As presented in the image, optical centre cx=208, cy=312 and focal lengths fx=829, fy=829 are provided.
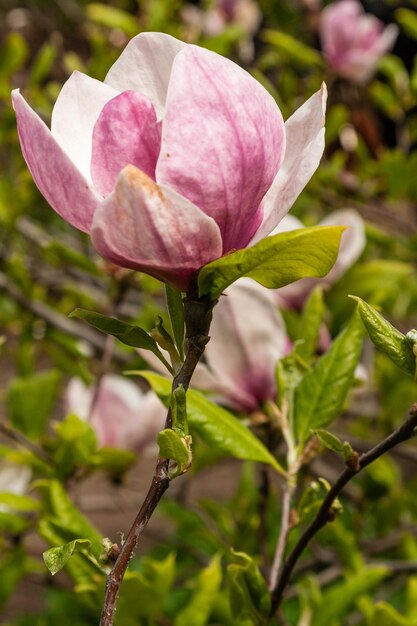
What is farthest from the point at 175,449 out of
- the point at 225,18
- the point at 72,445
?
the point at 225,18

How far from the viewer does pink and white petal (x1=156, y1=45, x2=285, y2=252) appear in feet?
1.35

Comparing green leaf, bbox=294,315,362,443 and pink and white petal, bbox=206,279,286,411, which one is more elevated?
green leaf, bbox=294,315,362,443

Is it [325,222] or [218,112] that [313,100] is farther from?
[325,222]

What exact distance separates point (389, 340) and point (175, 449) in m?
0.13

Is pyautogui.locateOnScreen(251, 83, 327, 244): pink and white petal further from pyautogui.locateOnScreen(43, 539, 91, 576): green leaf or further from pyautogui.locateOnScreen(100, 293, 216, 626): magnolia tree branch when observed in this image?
pyautogui.locateOnScreen(43, 539, 91, 576): green leaf

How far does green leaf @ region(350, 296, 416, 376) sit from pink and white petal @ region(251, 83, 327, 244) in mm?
65

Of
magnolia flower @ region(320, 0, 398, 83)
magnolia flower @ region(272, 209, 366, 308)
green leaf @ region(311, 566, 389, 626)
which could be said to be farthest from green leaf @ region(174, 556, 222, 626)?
magnolia flower @ region(320, 0, 398, 83)

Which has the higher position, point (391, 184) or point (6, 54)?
point (391, 184)

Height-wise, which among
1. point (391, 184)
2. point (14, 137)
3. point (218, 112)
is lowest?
point (14, 137)

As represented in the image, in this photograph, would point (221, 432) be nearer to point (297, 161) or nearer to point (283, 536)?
point (283, 536)

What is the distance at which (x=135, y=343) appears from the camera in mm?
456

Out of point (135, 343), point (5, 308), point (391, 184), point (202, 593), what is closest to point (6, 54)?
point (5, 308)

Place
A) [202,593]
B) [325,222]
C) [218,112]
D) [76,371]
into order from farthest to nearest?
[76,371] → [325,222] → [202,593] → [218,112]

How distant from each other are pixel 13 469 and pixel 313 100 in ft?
2.64
